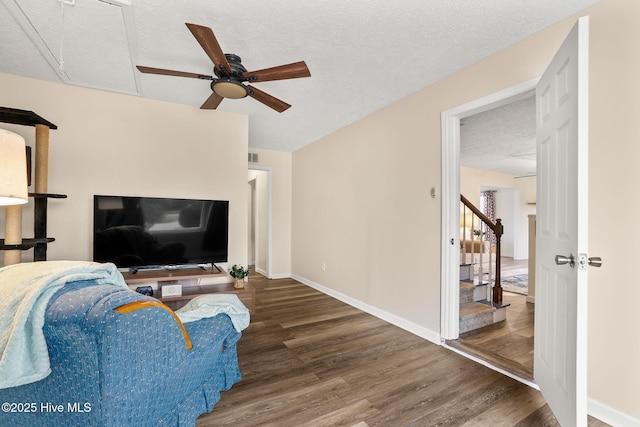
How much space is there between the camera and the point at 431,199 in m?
2.80

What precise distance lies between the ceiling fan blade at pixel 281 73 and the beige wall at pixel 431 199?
1492mm

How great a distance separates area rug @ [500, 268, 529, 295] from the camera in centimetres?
475

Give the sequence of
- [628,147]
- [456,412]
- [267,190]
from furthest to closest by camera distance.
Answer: [267,190], [456,412], [628,147]

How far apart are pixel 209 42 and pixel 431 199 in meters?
2.25

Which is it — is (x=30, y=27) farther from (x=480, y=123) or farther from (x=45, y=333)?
(x=480, y=123)

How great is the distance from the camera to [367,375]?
2.17 meters

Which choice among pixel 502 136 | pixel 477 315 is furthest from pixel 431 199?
pixel 502 136

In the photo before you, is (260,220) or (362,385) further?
(260,220)

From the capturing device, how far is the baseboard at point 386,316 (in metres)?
2.78

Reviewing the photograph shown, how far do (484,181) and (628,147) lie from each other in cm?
658

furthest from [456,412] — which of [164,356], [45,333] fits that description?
[45,333]

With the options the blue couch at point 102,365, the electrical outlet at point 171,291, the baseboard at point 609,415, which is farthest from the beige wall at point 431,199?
the blue couch at point 102,365

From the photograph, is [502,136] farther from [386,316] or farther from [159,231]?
[159,231]

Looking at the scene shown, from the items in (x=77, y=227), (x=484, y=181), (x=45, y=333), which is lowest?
(x=45, y=333)
